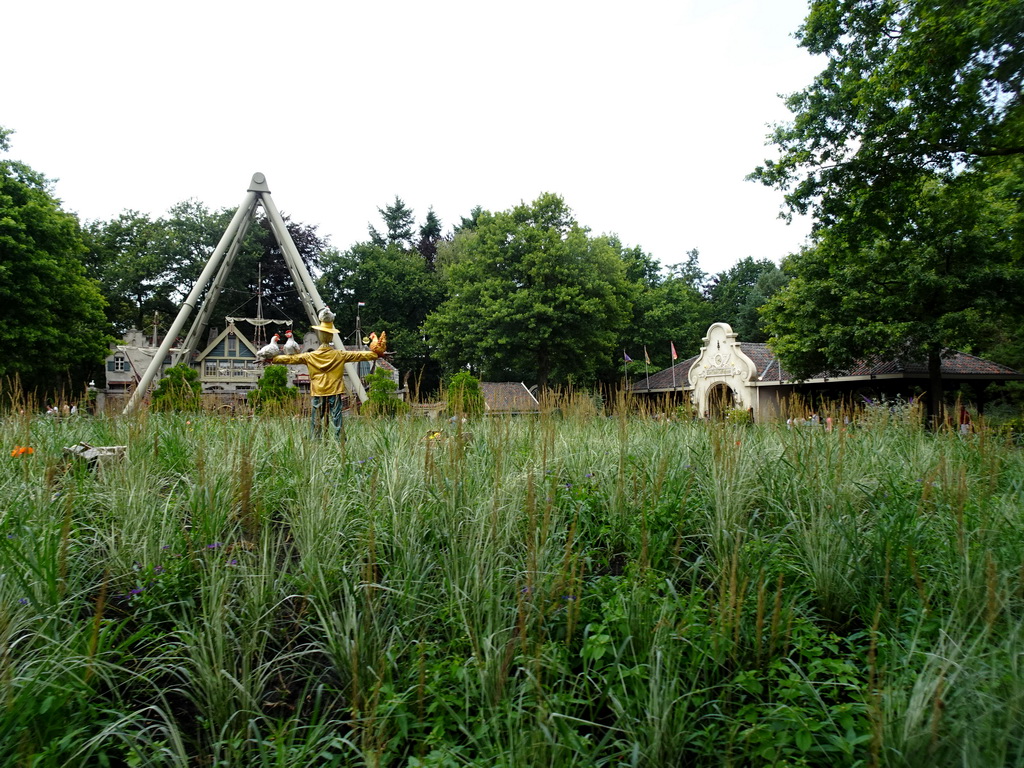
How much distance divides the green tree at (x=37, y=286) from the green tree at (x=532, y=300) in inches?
660

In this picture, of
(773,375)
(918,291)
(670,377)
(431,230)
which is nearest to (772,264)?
(670,377)

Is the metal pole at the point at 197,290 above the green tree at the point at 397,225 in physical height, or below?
below

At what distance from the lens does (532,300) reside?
30.9m

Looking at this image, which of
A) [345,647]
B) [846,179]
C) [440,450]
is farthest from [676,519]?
[846,179]

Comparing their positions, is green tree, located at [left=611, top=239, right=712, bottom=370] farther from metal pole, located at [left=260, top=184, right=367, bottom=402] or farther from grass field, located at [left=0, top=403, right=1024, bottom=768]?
grass field, located at [left=0, top=403, right=1024, bottom=768]

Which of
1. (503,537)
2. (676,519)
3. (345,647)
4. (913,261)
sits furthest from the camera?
(913,261)

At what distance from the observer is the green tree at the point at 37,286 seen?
72.8 feet

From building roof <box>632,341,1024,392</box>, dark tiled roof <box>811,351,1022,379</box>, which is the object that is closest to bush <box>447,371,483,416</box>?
building roof <box>632,341,1024,392</box>

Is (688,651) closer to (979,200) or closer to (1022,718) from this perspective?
(1022,718)

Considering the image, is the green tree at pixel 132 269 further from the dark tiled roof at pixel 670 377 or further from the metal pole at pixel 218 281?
the dark tiled roof at pixel 670 377

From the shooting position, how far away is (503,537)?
10.3 feet

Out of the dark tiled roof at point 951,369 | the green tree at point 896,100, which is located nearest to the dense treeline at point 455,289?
the dark tiled roof at point 951,369

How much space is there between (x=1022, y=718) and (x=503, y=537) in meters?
2.14

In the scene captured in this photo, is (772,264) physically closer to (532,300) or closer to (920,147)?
(532,300)
